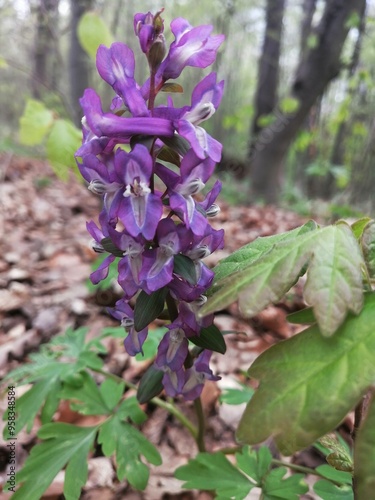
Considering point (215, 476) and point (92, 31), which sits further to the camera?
point (92, 31)

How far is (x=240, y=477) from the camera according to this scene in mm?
1299

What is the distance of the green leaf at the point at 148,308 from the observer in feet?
3.51

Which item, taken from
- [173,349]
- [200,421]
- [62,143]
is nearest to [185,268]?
[173,349]

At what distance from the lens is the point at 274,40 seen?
8.34 m

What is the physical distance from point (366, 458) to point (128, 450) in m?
0.93

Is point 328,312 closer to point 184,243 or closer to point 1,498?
point 184,243

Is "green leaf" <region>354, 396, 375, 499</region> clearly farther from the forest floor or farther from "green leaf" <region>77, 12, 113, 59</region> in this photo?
"green leaf" <region>77, 12, 113, 59</region>

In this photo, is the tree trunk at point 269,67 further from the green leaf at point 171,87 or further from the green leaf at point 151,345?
the green leaf at point 171,87

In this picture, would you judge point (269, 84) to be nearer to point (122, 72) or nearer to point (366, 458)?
point (122, 72)

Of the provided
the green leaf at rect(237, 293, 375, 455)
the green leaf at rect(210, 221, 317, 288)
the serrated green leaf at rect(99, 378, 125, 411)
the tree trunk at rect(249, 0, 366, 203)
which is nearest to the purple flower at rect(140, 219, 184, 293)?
the green leaf at rect(210, 221, 317, 288)

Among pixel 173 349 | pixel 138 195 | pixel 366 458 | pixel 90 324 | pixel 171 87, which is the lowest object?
pixel 90 324

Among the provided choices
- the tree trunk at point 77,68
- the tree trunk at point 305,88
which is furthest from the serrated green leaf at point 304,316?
the tree trunk at point 305,88

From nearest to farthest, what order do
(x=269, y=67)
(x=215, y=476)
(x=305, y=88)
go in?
(x=215, y=476)
(x=305, y=88)
(x=269, y=67)

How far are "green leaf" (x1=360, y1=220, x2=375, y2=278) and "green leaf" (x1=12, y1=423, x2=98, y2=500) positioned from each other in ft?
3.53
